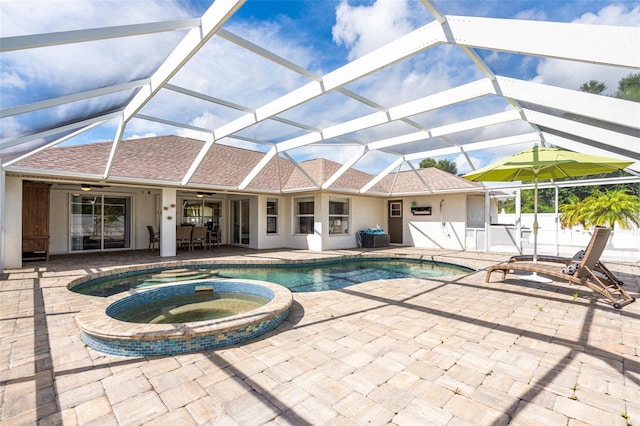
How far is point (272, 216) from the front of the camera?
14758 millimetres

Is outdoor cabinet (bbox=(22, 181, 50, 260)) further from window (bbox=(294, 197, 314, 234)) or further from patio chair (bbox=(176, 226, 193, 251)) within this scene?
window (bbox=(294, 197, 314, 234))

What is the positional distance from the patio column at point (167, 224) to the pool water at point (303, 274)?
7.79ft

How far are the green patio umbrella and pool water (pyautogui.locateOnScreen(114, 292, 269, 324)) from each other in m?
5.74

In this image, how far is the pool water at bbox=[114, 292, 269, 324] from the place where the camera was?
5.44 meters

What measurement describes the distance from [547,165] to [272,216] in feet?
36.9

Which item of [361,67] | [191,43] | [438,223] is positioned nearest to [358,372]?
[361,67]

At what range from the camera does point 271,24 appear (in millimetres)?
4613

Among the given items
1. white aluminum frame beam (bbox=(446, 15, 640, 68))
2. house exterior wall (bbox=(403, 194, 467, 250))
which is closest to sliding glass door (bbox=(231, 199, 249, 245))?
house exterior wall (bbox=(403, 194, 467, 250))

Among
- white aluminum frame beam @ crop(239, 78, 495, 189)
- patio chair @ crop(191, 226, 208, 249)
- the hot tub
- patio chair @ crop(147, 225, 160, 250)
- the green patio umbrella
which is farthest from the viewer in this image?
patio chair @ crop(191, 226, 208, 249)

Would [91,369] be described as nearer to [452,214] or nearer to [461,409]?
[461,409]

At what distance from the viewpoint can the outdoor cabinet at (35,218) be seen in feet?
32.0

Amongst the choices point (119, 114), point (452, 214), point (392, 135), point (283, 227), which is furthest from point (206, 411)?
point (452, 214)

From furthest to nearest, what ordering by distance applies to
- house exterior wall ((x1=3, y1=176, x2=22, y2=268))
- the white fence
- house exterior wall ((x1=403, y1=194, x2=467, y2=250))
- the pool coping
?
house exterior wall ((x1=403, y1=194, x2=467, y2=250)), the white fence, house exterior wall ((x1=3, y1=176, x2=22, y2=268)), the pool coping

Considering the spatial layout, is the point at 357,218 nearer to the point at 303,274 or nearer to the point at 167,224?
the point at 303,274
